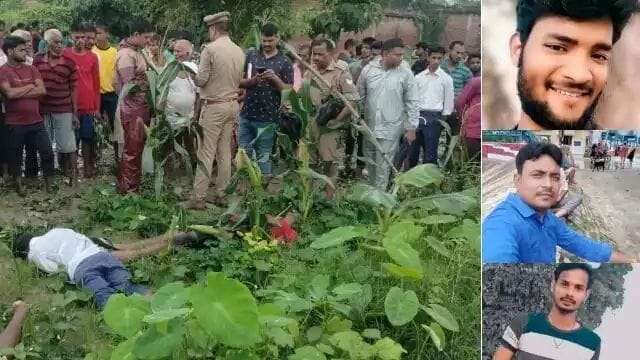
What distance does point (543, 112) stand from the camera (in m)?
2.09

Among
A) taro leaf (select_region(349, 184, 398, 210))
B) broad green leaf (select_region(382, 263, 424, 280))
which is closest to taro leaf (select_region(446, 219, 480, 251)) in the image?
taro leaf (select_region(349, 184, 398, 210))

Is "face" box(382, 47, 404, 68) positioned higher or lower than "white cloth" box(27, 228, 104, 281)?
higher

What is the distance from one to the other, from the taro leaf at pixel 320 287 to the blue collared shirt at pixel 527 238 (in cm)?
113

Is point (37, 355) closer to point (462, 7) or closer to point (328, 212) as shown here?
point (328, 212)

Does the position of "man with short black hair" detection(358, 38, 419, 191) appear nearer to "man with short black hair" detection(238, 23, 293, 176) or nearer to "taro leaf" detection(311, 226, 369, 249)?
"man with short black hair" detection(238, 23, 293, 176)

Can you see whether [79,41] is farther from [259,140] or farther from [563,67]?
[563,67]

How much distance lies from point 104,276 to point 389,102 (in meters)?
2.94

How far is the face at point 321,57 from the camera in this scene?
6.48 m

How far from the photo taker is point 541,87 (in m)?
2.09

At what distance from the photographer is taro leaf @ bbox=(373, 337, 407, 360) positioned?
2.87 metres

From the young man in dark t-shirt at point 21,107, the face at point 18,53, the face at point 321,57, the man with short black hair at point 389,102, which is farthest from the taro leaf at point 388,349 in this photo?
the face at point 18,53

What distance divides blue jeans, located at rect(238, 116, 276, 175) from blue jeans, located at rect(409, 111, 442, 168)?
1.49 metres

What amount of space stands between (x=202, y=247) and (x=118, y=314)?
203 cm

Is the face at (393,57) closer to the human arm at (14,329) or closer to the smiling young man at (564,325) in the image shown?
the human arm at (14,329)
